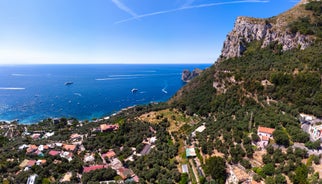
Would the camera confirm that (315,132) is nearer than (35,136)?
Yes

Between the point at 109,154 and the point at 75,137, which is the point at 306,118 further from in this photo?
the point at 75,137

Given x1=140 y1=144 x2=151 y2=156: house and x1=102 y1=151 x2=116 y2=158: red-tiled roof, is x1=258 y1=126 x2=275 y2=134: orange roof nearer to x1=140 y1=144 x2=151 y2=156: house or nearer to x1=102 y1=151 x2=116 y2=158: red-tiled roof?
x1=140 y1=144 x2=151 y2=156: house

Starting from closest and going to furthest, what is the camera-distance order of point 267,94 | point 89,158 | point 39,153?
point 89,158, point 39,153, point 267,94

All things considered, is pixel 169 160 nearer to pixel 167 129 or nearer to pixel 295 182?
pixel 167 129

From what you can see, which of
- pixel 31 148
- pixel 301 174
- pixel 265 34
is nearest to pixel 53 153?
pixel 31 148

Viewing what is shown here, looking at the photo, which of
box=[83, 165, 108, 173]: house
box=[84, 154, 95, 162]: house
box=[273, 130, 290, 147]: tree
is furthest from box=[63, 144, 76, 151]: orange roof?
box=[273, 130, 290, 147]: tree

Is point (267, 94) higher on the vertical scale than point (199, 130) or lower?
higher
